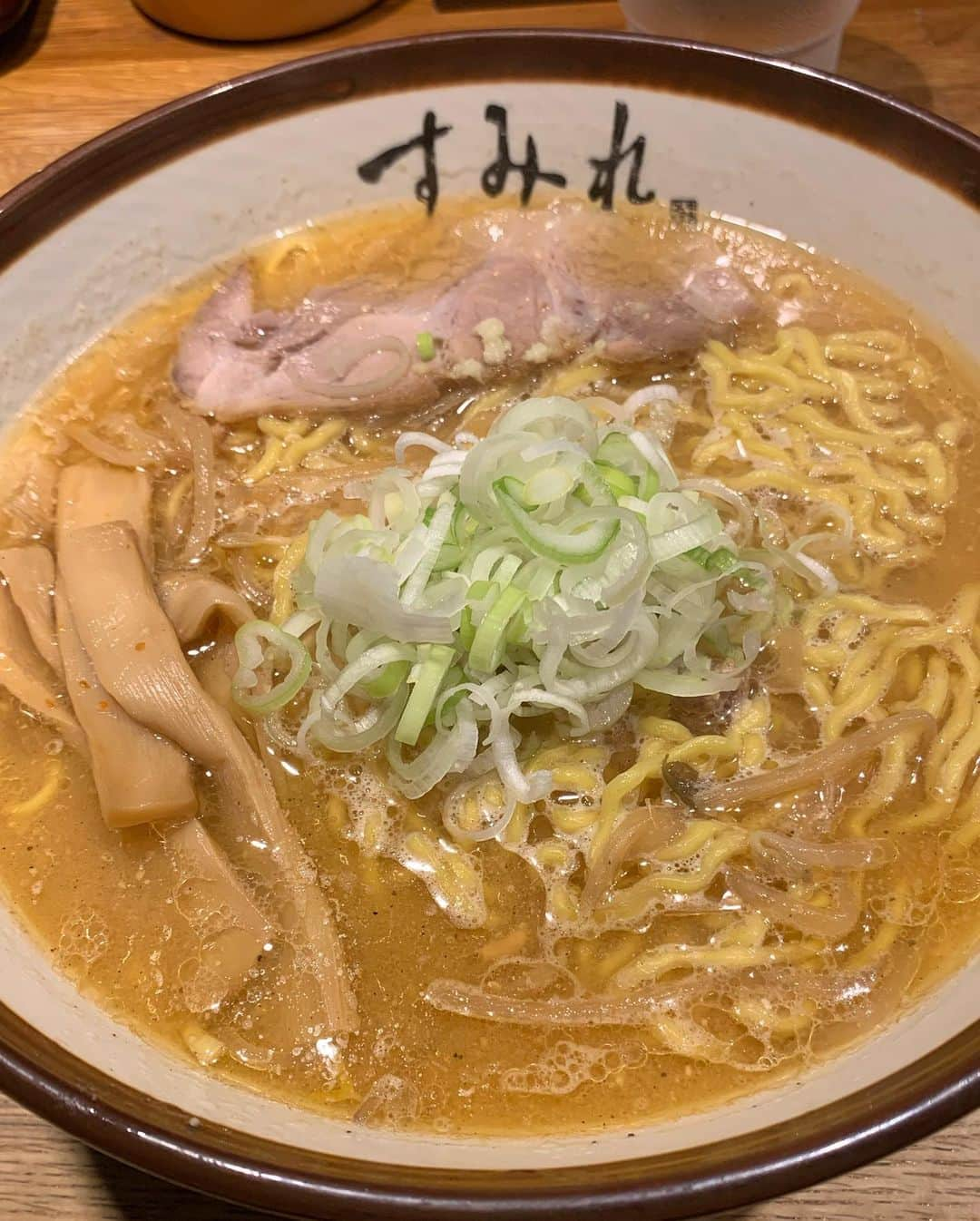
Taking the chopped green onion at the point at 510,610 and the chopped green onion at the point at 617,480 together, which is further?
the chopped green onion at the point at 617,480

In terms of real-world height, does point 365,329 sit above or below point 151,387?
above

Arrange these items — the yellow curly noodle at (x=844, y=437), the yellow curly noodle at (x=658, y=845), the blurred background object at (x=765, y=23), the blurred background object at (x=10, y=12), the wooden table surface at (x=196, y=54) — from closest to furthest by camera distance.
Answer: the yellow curly noodle at (x=658, y=845), the yellow curly noodle at (x=844, y=437), the blurred background object at (x=765, y=23), the wooden table surface at (x=196, y=54), the blurred background object at (x=10, y=12)

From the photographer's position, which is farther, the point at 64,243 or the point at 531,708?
the point at 64,243

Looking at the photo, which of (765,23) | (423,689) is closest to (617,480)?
(423,689)

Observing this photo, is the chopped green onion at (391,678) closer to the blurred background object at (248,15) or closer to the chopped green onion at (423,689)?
the chopped green onion at (423,689)

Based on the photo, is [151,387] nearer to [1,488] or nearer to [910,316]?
[1,488]

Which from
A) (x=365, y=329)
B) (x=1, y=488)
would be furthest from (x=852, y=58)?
(x=1, y=488)

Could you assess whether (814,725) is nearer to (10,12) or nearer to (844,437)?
(844,437)

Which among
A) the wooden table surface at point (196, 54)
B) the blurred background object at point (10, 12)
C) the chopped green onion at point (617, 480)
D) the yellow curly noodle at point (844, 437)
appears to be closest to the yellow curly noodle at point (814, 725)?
the yellow curly noodle at point (844, 437)
